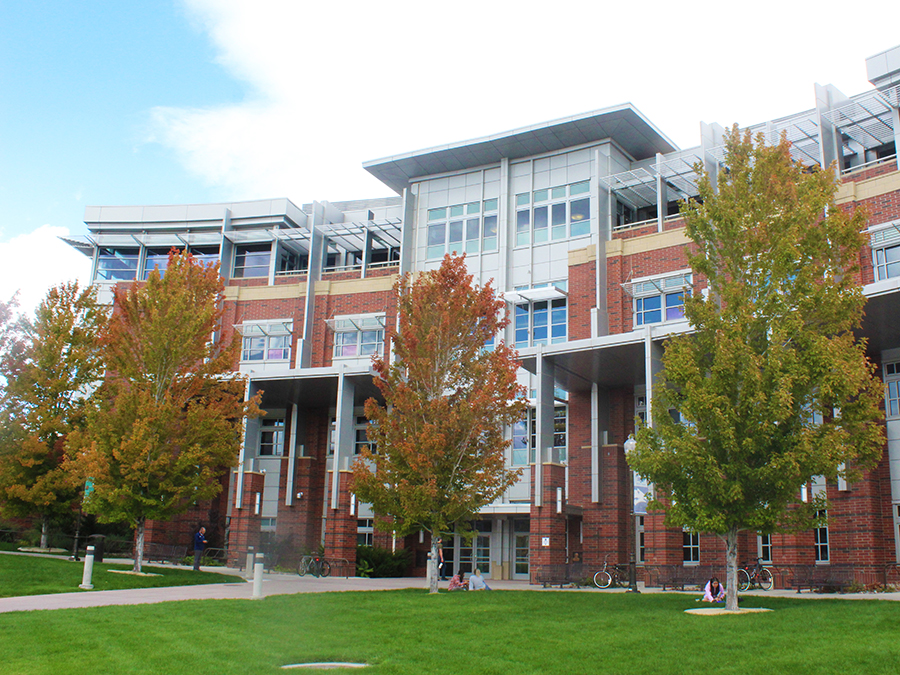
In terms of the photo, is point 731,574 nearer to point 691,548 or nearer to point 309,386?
point 691,548

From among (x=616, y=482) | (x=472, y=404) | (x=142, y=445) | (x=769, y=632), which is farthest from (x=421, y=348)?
(x=616, y=482)

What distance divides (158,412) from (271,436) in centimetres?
1807

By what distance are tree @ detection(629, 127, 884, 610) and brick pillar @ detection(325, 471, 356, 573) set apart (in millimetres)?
17467

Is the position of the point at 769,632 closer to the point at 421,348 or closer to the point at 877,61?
the point at 421,348

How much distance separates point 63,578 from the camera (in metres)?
20.8

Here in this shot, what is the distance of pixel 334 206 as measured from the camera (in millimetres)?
46625

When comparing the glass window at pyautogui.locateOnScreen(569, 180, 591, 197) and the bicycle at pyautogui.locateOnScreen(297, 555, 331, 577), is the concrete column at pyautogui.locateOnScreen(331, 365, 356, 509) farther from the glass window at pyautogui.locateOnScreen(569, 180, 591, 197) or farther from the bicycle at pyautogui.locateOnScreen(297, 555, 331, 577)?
the glass window at pyautogui.locateOnScreen(569, 180, 591, 197)

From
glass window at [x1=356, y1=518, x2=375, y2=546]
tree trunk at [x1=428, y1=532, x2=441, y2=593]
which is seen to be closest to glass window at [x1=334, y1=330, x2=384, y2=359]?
glass window at [x1=356, y1=518, x2=375, y2=546]

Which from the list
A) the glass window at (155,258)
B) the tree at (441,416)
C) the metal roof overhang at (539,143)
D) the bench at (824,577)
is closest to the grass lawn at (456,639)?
the tree at (441,416)

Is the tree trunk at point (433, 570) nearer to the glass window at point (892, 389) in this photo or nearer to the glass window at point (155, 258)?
the glass window at point (892, 389)

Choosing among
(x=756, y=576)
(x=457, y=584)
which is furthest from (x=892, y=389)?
(x=457, y=584)

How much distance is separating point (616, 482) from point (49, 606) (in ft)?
70.2

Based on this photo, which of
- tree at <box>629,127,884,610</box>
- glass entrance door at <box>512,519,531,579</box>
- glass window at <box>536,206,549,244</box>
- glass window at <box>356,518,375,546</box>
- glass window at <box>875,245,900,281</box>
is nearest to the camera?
tree at <box>629,127,884,610</box>

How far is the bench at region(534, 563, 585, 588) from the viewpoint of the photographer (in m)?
27.8
